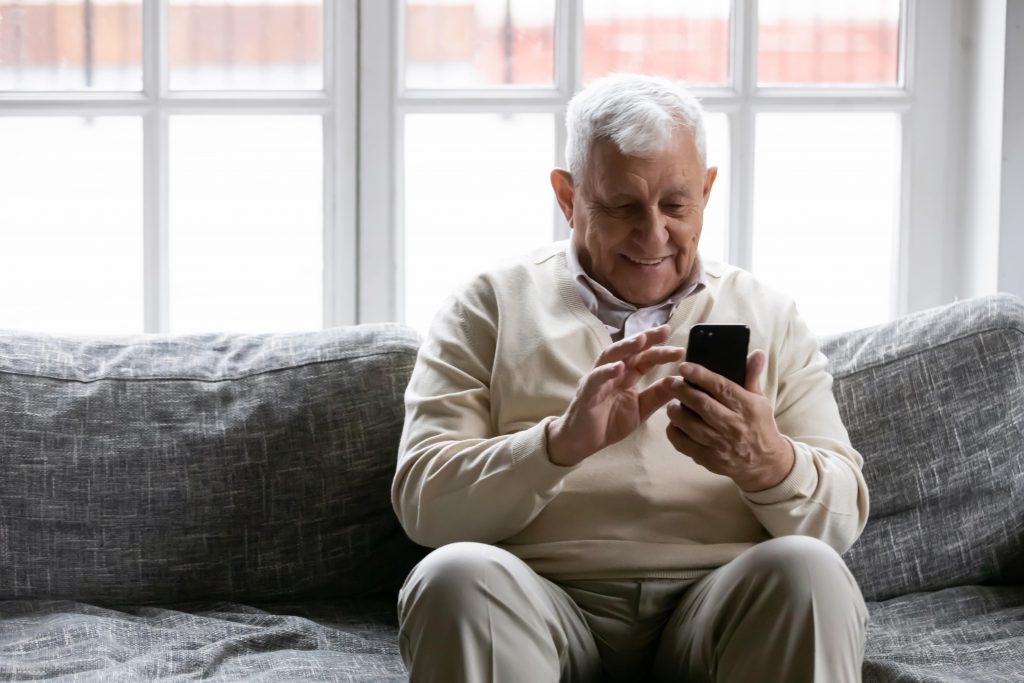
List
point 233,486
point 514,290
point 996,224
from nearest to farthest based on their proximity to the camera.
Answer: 1. point 514,290
2. point 233,486
3. point 996,224

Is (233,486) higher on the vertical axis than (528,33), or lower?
lower

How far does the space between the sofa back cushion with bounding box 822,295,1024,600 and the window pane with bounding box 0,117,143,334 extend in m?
1.47

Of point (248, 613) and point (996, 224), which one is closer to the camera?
point (248, 613)

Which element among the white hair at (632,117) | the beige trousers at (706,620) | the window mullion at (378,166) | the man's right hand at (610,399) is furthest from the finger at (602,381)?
the window mullion at (378,166)

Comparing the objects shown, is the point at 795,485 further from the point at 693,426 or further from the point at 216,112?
the point at 216,112

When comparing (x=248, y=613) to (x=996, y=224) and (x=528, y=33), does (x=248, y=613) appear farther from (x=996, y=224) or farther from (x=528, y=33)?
(x=996, y=224)

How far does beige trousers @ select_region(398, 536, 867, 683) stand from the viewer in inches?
57.6

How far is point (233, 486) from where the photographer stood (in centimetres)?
205

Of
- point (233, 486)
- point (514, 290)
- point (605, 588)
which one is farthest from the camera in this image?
point (233, 486)

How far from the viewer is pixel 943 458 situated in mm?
2084

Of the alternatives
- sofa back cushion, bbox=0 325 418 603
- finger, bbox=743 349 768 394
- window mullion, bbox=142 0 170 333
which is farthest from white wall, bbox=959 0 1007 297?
window mullion, bbox=142 0 170 333

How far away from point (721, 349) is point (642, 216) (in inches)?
11.6

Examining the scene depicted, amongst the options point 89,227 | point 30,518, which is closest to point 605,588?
point 30,518

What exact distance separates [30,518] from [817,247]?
5.53 feet
